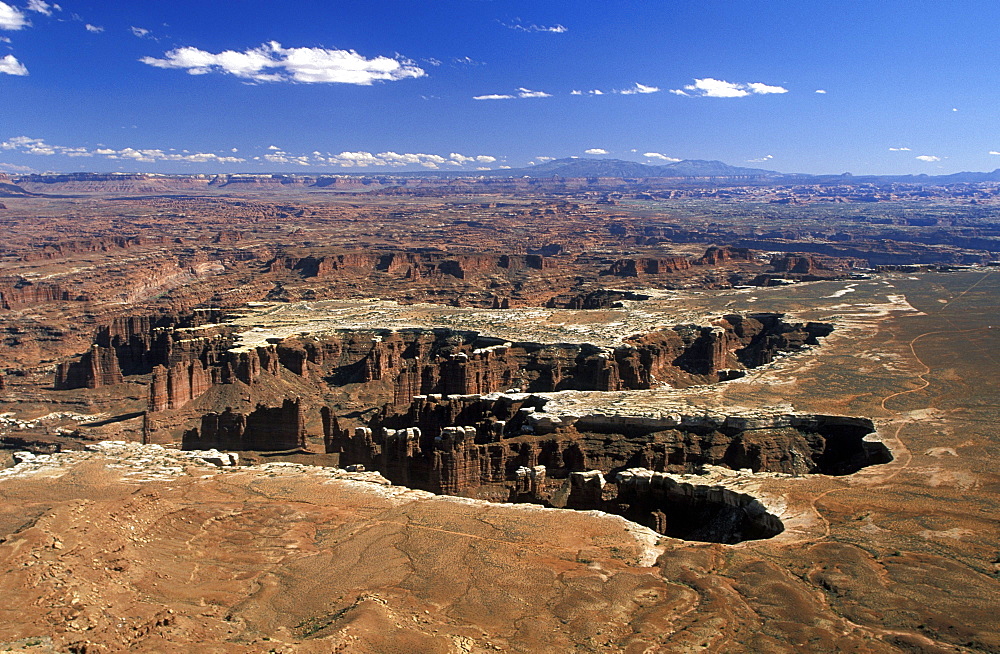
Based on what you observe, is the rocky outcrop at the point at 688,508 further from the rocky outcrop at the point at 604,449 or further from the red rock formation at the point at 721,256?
the red rock formation at the point at 721,256

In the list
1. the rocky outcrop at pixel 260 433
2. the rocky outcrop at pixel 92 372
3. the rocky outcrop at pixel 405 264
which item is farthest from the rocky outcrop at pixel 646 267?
the rocky outcrop at pixel 260 433

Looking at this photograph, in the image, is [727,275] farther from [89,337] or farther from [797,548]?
[797,548]

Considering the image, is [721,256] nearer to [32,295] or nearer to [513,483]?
[32,295]

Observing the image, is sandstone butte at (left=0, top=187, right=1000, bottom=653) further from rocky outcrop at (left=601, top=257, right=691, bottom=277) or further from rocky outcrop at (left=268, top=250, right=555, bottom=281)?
rocky outcrop at (left=268, top=250, right=555, bottom=281)

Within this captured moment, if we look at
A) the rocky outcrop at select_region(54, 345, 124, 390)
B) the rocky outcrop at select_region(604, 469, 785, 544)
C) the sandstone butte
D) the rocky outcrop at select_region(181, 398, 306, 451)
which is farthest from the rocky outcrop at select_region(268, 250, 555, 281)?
the rocky outcrop at select_region(604, 469, 785, 544)

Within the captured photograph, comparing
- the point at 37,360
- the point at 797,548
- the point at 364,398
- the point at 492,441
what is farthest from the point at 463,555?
the point at 37,360

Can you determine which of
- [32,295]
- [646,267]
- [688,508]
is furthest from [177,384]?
[646,267]

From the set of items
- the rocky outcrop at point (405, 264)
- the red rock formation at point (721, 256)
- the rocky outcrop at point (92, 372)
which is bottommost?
the rocky outcrop at point (92, 372)
